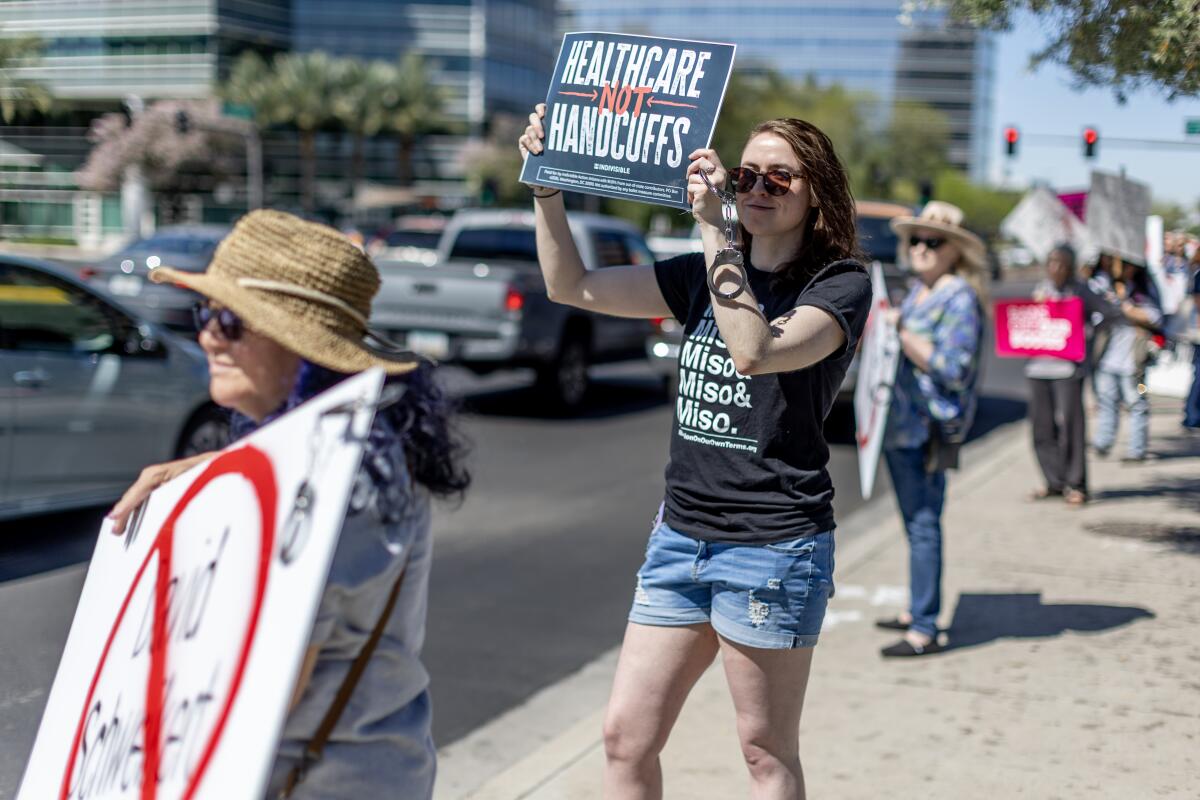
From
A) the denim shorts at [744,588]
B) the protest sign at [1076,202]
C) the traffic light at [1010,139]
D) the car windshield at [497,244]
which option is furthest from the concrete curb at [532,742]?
the traffic light at [1010,139]

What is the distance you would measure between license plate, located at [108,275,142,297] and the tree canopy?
40.2 feet

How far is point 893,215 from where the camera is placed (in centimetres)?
1641

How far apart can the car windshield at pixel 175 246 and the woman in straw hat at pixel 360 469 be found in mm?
17350

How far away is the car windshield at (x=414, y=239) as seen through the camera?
17828mm

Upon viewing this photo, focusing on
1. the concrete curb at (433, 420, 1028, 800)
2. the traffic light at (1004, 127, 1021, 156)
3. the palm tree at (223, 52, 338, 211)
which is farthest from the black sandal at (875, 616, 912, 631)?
the palm tree at (223, 52, 338, 211)

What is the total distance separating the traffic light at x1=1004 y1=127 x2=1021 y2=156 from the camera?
31.5 meters

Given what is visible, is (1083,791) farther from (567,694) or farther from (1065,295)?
(1065,295)

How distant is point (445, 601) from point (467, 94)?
78065 millimetres

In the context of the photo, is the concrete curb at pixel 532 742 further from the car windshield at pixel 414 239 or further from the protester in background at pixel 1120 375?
the car windshield at pixel 414 239

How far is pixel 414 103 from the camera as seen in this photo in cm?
7125

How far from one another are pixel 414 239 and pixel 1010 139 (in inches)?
734

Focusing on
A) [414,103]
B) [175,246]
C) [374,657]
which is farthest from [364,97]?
[374,657]

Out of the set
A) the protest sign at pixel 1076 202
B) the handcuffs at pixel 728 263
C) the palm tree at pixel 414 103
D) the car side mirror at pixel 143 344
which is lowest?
the car side mirror at pixel 143 344

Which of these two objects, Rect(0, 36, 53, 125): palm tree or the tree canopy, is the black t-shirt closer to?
the tree canopy
